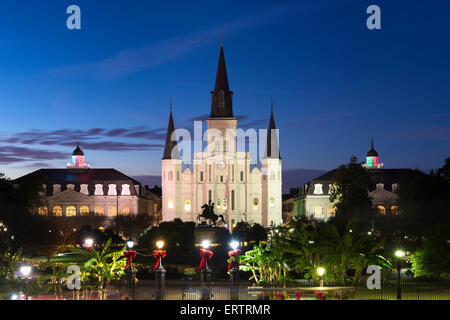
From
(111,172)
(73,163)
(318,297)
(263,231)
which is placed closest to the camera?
(318,297)

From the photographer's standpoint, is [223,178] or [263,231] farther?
[223,178]

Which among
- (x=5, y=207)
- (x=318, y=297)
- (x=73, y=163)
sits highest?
(x=73, y=163)

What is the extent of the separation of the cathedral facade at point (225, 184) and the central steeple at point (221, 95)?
5.75m

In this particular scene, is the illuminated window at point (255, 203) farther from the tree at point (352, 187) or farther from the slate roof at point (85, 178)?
the tree at point (352, 187)

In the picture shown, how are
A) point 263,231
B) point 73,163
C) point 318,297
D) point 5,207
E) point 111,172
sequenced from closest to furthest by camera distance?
point 318,297 → point 5,207 → point 263,231 → point 111,172 → point 73,163

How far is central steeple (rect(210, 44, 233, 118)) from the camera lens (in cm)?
11806

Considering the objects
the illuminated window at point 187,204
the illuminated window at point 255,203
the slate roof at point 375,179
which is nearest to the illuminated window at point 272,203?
the illuminated window at point 255,203

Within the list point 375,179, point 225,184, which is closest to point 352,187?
point 225,184

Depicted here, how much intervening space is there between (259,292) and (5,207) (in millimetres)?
42617

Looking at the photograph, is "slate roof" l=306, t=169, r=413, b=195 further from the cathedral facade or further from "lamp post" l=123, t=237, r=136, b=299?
"lamp post" l=123, t=237, r=136, b=299

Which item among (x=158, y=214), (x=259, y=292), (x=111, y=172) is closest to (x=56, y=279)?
A: (x=259, y=292)

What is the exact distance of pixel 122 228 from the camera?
337ft

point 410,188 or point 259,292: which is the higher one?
point 410,188

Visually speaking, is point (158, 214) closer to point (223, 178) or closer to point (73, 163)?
point (73, 163)
